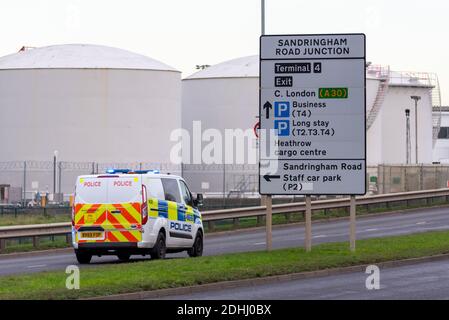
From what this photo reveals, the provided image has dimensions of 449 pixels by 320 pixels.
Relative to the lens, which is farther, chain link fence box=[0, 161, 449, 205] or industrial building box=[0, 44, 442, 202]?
industrial building box=[0, 44, 442, 202]

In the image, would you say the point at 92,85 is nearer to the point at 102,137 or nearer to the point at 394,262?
the point at 102,137

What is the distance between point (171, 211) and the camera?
27.7 metres

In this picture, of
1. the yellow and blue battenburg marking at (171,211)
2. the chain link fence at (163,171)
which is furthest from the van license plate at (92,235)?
the chain link fence at (163,171)

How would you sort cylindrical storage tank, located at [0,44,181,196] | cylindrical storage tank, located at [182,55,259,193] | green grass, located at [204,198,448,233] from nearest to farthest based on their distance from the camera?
green grass, located at [204,198,448,233]
cylindrical storage tank, located at [0,44,181,196]
cylindrical storage tank, located at [182,55,259,193]

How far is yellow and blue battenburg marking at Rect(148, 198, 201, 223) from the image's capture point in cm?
2673

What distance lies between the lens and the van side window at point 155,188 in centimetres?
2664

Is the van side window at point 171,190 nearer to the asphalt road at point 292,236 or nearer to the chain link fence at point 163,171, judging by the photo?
the asphalt road at point 292,236

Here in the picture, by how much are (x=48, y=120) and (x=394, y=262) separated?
42616 mm

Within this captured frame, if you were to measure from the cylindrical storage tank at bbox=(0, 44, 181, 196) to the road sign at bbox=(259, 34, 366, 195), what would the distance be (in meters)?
38.4

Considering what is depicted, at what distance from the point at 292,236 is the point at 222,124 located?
33913 millimetres

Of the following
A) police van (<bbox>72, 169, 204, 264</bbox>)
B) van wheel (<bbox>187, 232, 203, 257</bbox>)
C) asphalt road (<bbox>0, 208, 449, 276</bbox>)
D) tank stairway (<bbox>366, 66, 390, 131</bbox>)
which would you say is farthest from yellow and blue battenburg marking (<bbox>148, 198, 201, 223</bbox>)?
tank stairway (<bbox>366, 66, 390, 131</bbox>)

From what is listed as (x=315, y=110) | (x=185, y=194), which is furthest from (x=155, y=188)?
(x=315, y=110)

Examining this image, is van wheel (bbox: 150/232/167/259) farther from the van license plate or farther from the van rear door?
the van license plate

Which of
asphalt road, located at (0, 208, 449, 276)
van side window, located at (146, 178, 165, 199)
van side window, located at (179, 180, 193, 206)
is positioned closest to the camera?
van side window, located at (146, 178, 165, 199)
